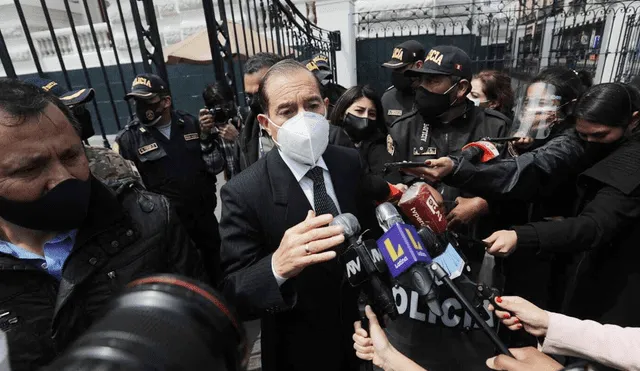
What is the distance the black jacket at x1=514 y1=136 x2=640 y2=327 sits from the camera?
1.51m

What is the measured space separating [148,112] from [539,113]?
9.25 ft

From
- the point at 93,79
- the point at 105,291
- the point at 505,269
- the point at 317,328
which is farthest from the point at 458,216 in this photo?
the point at 93,79

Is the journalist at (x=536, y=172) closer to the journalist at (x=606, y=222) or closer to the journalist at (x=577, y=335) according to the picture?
the journalist at (x=606, y=222)

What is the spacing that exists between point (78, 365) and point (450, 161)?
168 centimetres

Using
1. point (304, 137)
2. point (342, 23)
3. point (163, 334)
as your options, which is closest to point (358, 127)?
point (304, 137)

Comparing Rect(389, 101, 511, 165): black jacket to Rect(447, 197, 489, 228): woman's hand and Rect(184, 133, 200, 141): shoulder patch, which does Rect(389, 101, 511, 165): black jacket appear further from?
Rect(184, 133, 200, 141): shoulder patch

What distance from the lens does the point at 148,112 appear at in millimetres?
2867

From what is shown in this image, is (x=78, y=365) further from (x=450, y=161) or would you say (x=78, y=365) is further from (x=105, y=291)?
(x=450, y=161)

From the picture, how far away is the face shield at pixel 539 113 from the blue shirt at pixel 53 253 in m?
2.21

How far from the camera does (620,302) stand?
5.43 ft

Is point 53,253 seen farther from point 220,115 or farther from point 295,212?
point 220,115

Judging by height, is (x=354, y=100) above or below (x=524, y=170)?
above

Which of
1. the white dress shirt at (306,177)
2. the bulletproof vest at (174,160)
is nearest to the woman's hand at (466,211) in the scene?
the white dress shirt at (306,177)

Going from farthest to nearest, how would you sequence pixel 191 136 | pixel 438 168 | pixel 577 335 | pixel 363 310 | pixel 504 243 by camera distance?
pixel 191 136, pixel 438 168, pixel 504 243, pixel 363 310, pixel 577 335
